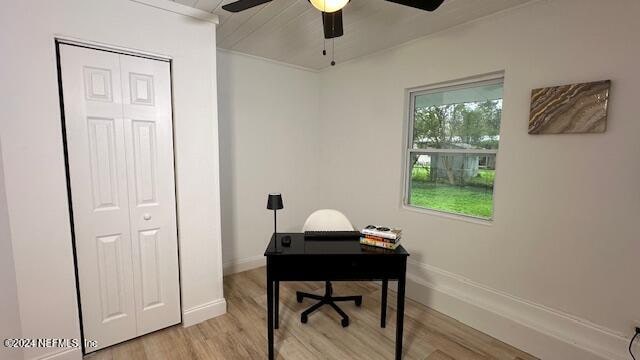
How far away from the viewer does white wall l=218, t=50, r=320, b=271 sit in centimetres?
312

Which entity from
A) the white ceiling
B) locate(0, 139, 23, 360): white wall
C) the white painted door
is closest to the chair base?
the white painted door

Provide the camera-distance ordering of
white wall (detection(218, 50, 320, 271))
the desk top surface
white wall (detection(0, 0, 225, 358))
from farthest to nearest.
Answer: white wall (detection(218, 50, 320, 271))
the desk top surface
white wall (detection(0, 0, 225, 358))

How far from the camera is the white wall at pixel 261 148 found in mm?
3125

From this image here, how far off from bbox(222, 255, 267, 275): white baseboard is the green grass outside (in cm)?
202

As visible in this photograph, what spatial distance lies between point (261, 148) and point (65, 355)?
242 cm

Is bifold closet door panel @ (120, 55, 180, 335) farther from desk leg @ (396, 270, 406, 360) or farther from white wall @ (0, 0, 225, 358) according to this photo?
desk leg @ (396, 270, 406, 360)

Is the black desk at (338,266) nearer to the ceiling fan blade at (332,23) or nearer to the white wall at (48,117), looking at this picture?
the white wall at (48,117)

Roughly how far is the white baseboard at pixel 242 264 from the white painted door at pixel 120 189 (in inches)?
40.7

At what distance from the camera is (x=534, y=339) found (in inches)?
78.2

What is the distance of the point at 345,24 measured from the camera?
2.31m

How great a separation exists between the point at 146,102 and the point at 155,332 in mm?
1810

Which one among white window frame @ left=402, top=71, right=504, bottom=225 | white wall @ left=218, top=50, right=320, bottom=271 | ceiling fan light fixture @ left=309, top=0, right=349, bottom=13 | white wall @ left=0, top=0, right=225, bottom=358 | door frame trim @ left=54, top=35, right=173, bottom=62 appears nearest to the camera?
ceiling fan light fixture @ left=309, top=0, right=349, bottom=13

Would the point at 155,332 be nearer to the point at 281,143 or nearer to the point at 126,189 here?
the point at 126,189

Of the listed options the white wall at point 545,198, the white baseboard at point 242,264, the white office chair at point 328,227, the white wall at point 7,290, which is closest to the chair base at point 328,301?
the white office chair at point 328,227
